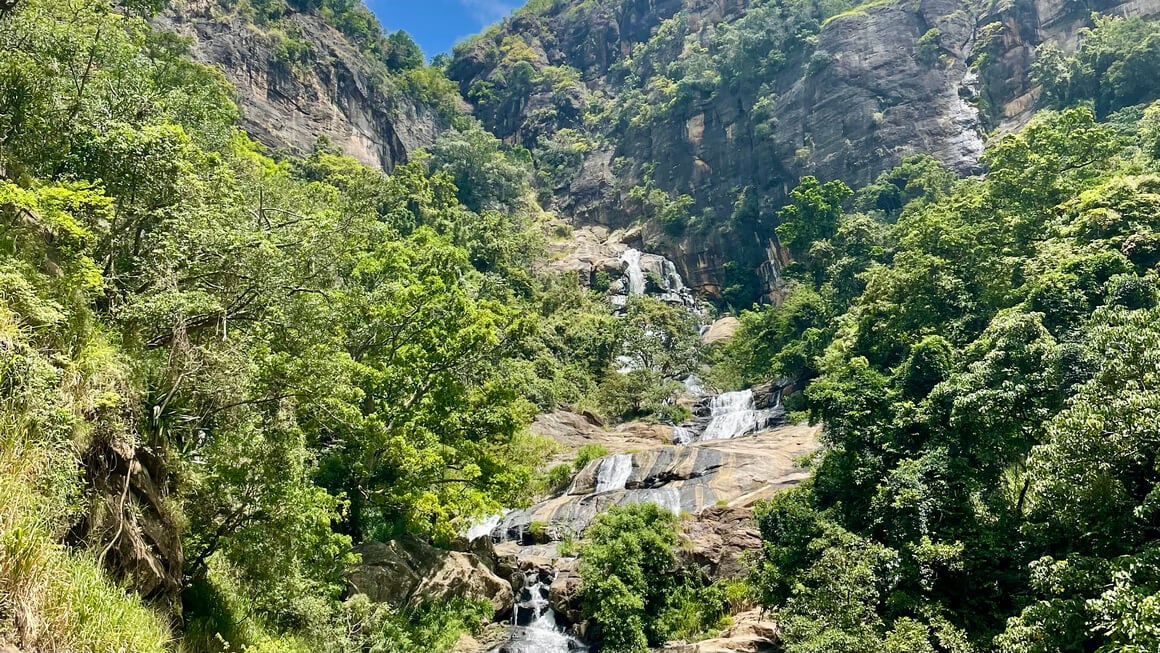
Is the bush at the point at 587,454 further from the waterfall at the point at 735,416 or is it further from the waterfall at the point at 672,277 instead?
the waterfall at the point at 672,277

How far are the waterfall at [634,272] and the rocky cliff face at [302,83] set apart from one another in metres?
20.9

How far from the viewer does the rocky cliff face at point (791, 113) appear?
52875 mm

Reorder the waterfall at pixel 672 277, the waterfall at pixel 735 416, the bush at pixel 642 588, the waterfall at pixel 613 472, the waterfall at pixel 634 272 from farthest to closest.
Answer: the waterfall at pixel 672 277
the waterfall at pixel 634 272
the waterfall at pixel 735 416
the waterfall at pixel 613 472
the bush at pixel 642 588

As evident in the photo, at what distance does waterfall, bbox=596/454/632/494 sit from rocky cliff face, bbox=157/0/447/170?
106ft

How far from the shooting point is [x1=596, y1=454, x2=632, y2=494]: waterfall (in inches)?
1014

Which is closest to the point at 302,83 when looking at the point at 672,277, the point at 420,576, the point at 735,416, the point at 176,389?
the point at 672,277

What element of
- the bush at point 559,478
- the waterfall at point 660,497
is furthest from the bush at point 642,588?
the bush at point 559,478

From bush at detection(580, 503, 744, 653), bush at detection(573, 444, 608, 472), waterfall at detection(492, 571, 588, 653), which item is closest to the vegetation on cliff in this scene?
waterfall at detection(492, 571, 588, 653)

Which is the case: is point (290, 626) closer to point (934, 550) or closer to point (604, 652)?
point (604, 652)

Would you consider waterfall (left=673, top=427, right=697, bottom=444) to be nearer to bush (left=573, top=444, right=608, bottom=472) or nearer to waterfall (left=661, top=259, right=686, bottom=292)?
bush (left=573, top=444, right=608, bottom=472)

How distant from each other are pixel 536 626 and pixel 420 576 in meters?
3.57

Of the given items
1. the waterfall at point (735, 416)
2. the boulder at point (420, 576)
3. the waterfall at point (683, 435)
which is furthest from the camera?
the waterfall at point (735, 416)

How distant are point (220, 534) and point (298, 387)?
231cm

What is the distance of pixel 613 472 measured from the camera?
26.3 m
